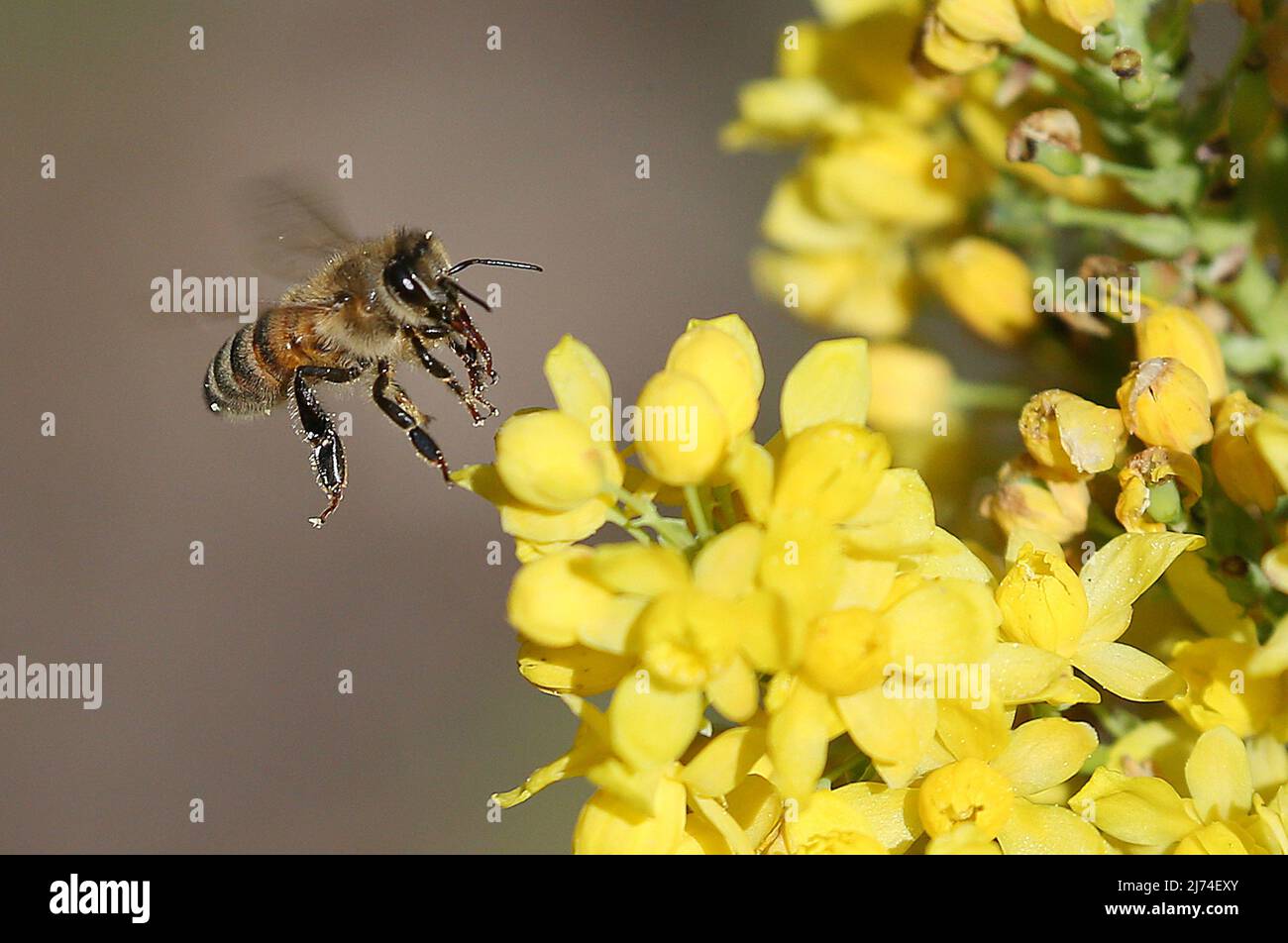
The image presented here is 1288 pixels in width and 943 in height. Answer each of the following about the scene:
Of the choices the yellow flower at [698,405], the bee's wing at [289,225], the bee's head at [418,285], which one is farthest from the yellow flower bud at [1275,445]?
the bee's wing at [289,225]

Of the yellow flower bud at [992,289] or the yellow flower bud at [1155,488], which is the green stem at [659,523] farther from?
the yellow flower bud at [992,289]

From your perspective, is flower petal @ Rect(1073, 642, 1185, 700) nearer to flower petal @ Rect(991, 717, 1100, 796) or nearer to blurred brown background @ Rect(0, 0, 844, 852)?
flower petal @ Rect(991, 717, 1100, 796)

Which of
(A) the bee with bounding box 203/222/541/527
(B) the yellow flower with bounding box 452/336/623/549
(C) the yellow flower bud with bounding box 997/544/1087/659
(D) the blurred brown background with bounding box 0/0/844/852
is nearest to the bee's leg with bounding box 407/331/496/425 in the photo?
(A) the bee with bounding box 203/222/541/527

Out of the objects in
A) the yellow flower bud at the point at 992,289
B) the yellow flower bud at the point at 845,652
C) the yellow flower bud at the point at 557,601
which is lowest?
the yellow flower bud at the point at 845,652

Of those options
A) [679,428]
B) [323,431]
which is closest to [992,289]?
[679,428]
